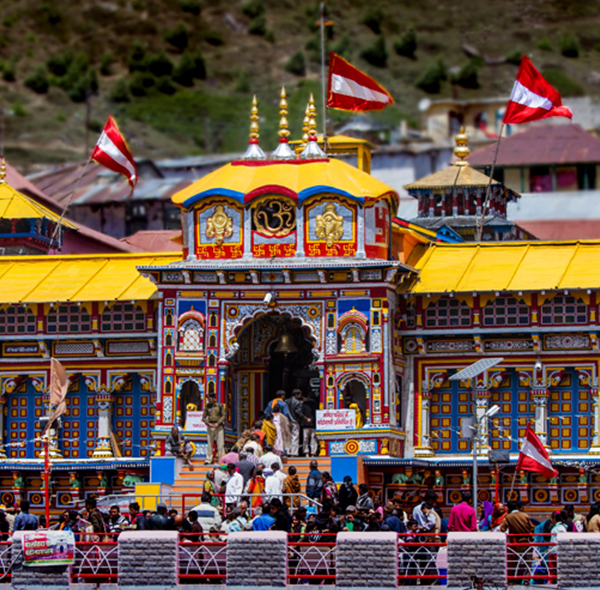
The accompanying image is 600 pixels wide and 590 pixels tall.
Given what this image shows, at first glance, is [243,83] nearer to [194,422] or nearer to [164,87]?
[164,87]

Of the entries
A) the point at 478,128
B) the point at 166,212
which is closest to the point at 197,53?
the point at 478,128

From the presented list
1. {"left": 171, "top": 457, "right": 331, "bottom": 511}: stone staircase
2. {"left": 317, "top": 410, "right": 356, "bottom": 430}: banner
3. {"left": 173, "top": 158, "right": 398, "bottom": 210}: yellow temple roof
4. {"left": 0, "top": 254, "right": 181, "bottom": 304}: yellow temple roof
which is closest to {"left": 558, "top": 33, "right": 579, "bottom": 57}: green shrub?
{"left": 0, "top": 254, "right": 181, "bottom": 304}: yellow temple roof

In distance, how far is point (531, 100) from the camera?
55.2 m

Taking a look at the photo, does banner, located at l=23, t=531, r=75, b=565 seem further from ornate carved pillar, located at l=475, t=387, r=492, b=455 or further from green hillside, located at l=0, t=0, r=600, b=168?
green hillside, located at l=0, t=0, r=600, b=168

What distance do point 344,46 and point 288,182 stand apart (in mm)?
105263

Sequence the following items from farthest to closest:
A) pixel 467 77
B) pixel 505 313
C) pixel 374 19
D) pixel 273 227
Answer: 1. pixel 374 19
2. pixel 467 77
3. pixel 505 313
4. pixel 273 227

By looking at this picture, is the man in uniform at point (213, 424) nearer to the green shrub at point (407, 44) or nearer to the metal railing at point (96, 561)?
the metal railing at point (96, 561)

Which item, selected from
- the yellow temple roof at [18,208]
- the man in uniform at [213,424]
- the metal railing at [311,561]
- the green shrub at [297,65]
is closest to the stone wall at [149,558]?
the metal railing at [311,561]

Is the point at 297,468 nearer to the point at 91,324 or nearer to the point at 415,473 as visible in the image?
the point at 415,473

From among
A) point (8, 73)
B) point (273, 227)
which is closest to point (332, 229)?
point (273, 227)

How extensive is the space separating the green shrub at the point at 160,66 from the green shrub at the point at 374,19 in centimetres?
2067

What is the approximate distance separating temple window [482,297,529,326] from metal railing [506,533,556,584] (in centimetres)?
1481

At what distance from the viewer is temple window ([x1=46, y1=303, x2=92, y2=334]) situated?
54625mm

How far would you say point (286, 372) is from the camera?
54.5 metres
